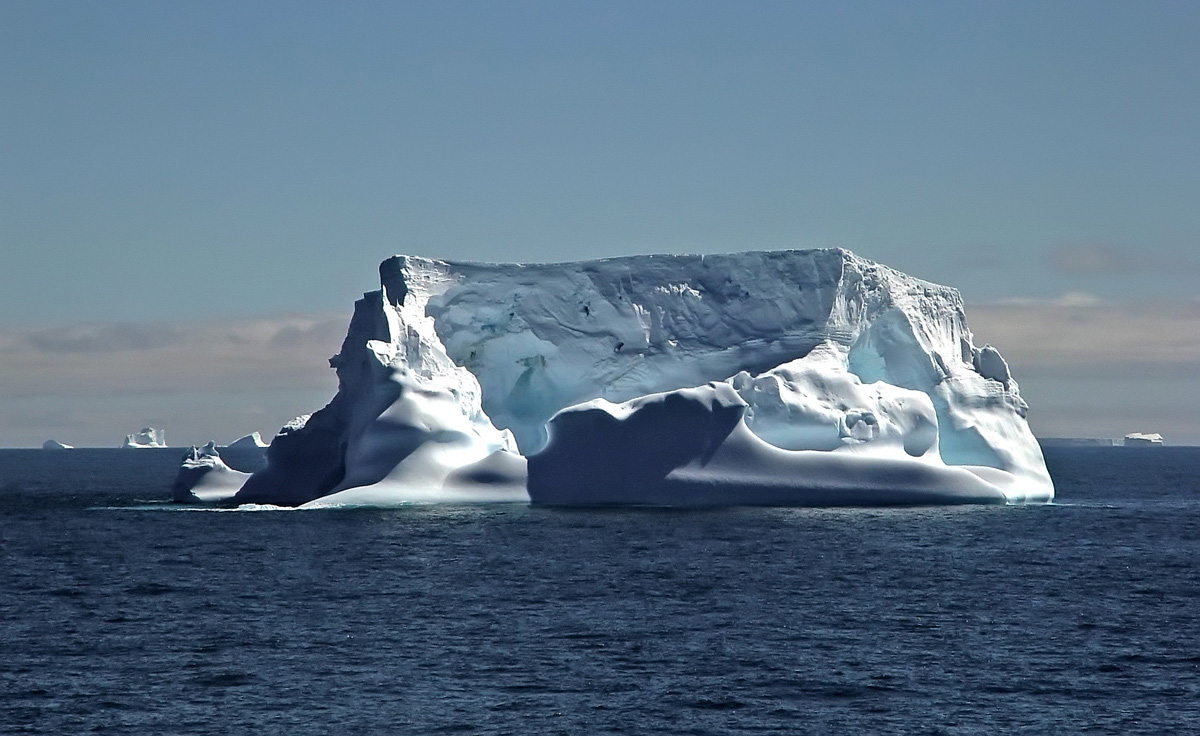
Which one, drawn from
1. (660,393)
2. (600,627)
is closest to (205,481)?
(660,393)

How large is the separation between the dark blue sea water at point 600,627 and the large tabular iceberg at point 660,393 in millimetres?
1313

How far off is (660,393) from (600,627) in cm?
1597

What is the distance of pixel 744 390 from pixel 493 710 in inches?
819

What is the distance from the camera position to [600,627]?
18.3 meters

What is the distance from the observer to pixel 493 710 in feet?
45.7

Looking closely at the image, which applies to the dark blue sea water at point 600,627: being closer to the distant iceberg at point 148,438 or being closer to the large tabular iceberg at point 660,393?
the large tabular iceberg at point 660,393

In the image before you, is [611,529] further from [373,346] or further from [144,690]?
[144,690]

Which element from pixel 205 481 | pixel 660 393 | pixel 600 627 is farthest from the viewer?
pixel 205 481

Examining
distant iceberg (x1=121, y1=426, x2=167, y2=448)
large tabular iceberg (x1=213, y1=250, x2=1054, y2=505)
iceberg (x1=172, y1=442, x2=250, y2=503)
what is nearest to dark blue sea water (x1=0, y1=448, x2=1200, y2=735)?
large tabular iceberg (x1=213, y1=250, x2=1054, y2=505)

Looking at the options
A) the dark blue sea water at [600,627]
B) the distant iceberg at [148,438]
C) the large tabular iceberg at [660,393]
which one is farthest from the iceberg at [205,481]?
the distant iceberg at [148,438]

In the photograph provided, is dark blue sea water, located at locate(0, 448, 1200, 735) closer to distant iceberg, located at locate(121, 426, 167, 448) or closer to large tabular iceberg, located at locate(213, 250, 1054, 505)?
large tabular iceberg, located at locate(213, 250, 1054, 505)

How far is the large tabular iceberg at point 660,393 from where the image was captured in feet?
106

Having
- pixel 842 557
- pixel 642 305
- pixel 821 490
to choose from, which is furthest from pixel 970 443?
pixel 842 557

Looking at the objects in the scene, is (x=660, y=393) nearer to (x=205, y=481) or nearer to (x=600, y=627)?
(x=205, y=481)
